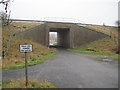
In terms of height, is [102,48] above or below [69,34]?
below

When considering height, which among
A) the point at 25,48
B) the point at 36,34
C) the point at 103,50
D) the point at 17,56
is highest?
the point at 36,34

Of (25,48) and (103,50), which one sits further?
(103,50)

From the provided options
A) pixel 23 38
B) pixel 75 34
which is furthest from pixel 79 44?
pixel 23 38

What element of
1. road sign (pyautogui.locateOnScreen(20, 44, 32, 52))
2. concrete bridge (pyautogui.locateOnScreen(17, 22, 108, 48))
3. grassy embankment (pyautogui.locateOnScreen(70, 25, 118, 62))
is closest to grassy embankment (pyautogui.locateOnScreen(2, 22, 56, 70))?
concrete bridge (pyautogui.locateOnScreen(17, 22, 108, 48))

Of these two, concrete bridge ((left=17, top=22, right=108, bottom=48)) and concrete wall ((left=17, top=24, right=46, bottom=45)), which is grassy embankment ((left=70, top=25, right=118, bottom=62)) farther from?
concrete wall ((left=17, top=24, right=46, bottom=45))

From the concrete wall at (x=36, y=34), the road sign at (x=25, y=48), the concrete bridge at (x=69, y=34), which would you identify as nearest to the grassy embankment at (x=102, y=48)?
the concrete bridge at (x=69, y=34)

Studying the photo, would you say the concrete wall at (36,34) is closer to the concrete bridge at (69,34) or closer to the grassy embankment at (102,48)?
the concrete bridge at (69,34)

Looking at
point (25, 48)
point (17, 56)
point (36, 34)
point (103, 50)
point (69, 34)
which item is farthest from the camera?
point (69, 34)

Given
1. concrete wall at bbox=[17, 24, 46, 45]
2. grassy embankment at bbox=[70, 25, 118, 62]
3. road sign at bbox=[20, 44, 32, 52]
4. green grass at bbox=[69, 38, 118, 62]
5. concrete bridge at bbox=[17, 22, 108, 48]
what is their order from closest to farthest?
road sign at bbox=[20, 44, 32, 52] < green grass at bbox=[69, 38, 118, 62] < grassy embankment at bbox=[70, 25, 118, 62] < concrete wall at bbox=[17, 24, 46, 45] < concrete bridge at bbox=[17, 22, 108, 48]

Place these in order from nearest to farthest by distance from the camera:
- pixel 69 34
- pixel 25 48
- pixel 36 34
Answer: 1. pixel 25 48
2. pixel 36 34
3. pixel 69 34

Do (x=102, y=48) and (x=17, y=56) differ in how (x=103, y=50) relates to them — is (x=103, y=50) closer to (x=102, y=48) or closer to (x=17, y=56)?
(x=102, y=48)

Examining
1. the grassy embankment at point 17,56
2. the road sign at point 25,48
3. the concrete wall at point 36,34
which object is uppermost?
the concrete wall at point 36,34

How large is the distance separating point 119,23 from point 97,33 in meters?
13.3

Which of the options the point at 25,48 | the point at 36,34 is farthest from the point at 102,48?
the point at 25,48
